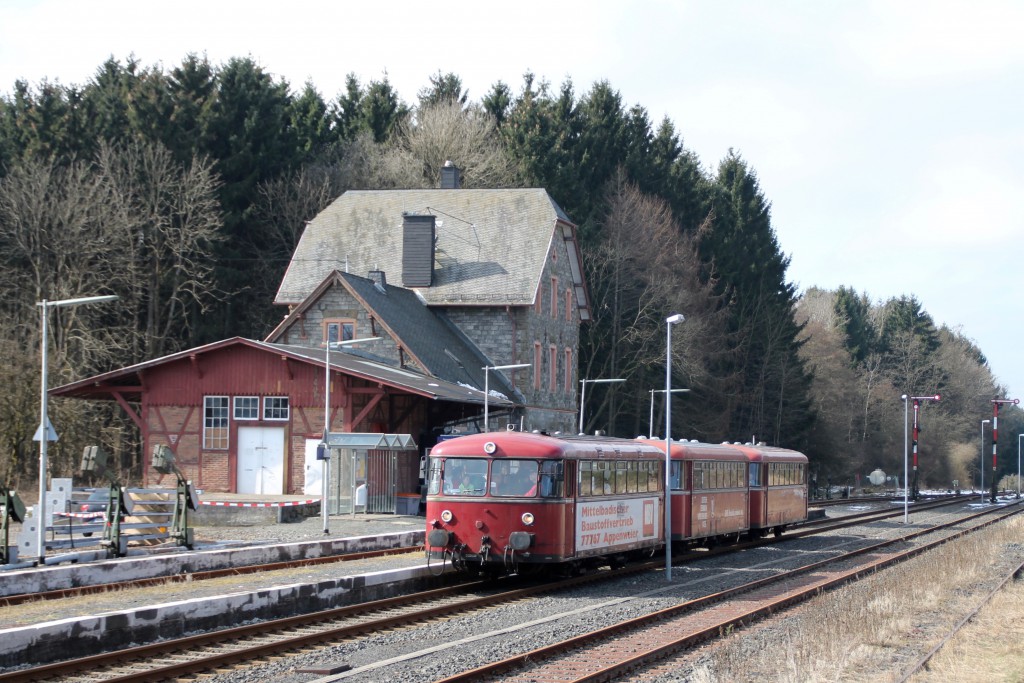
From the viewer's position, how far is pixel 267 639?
1491 cm

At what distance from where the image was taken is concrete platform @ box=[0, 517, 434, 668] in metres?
13.1

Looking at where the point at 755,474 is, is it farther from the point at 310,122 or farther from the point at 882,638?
the point at 310,122

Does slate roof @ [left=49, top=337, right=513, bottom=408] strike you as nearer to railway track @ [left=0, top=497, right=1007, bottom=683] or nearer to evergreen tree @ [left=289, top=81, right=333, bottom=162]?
railway track @ [left=0, top=497, right=1007, bottom=683]

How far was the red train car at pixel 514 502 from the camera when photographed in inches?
783

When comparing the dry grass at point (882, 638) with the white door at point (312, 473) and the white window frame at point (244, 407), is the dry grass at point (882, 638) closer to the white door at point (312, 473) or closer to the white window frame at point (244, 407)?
the white door at point (312, 473)

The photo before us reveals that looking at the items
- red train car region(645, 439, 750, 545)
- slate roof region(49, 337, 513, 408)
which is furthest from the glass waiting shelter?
red train car region(645, 439, 750, 545)

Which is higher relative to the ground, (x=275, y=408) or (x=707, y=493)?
(x=275, y=408)

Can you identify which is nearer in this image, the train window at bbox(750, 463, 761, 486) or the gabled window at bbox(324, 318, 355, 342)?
the train window at bbox(750, 463, 761, 486)

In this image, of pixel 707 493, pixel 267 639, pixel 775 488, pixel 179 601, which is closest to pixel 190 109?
pixel 775 488

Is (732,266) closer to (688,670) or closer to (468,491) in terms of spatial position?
(468,491)

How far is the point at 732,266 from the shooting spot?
7712 centimetres

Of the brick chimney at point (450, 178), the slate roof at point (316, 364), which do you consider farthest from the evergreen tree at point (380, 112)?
the slate roof at point (316, 364)

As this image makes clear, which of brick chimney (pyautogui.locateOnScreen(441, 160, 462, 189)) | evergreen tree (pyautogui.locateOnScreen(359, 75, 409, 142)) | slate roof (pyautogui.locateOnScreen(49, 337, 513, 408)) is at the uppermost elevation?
evergreen tree (pyautogui.locateOnScreen(359, 75, 409, 142))

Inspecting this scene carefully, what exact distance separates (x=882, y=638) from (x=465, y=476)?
288 inches
